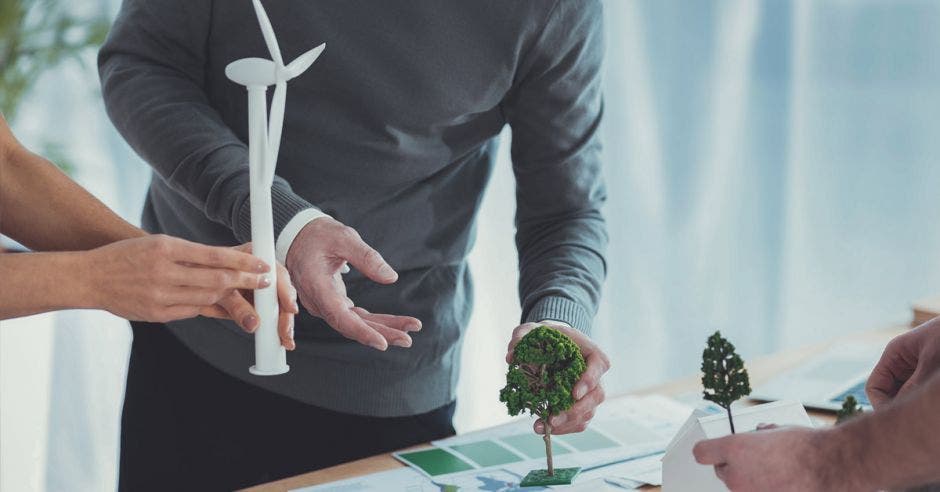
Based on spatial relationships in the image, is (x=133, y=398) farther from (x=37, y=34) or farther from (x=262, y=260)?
(x=37, y=34)

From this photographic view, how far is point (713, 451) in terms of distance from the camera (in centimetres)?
100

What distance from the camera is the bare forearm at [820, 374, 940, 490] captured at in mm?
913

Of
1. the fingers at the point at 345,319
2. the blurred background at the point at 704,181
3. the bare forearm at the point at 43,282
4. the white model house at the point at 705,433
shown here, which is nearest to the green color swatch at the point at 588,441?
the white model house at the point at 705,433

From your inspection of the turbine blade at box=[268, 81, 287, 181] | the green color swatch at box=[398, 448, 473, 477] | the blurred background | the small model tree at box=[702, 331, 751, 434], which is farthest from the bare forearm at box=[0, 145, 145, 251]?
the blurred background

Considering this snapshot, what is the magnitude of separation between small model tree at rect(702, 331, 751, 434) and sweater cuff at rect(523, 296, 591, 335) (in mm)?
400

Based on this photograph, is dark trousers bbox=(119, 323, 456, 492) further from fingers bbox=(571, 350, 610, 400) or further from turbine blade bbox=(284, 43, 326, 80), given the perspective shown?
turbine blade bbox=(284, 43, 326, 80)

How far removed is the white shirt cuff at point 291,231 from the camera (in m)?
1.35

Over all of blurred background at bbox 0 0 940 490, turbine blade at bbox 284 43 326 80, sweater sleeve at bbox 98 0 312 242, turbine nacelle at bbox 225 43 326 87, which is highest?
blurred background at bbox 0 0 940 490

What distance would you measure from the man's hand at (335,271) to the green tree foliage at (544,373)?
0.15 meters

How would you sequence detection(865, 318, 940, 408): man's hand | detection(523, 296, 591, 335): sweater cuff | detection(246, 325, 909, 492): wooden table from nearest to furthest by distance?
detection(865, 318, 940, 408): man's hand, detection(246, 325, 909, 492): wooden table, detection(523, 296, 591, 335): sweater cuff

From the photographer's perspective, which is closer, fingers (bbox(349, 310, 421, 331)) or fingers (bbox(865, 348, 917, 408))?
fingers (bbox(865, 348, 917, 408))

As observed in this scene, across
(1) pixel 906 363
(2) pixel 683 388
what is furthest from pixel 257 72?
(2) pixel 683 388

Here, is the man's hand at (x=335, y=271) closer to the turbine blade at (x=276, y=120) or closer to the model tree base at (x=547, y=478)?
the turbine blade at (x=276, y=120)

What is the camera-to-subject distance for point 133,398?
1710 millimetres
